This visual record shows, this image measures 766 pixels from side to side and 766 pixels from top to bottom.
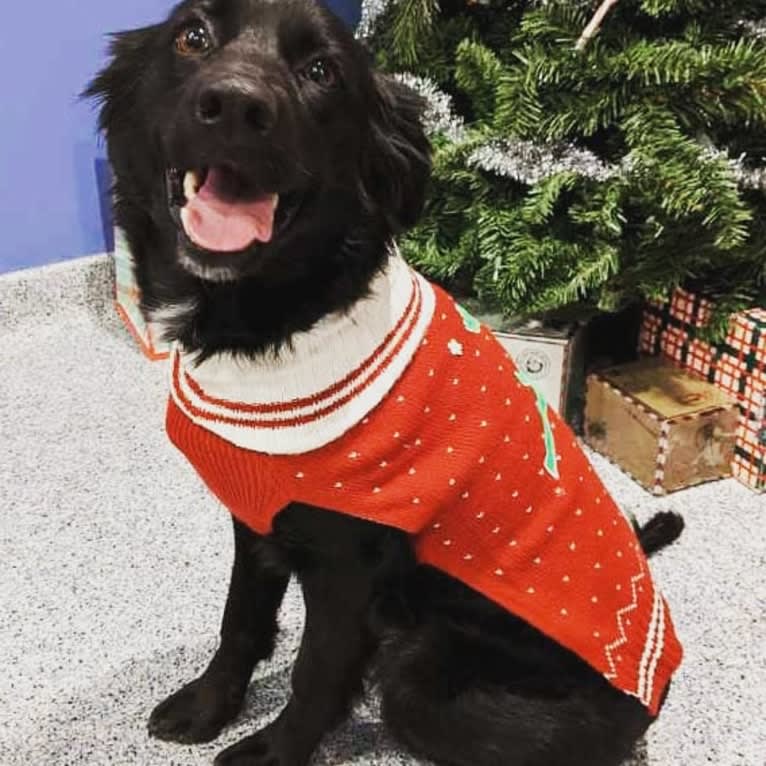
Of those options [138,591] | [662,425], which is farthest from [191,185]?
[662,425]

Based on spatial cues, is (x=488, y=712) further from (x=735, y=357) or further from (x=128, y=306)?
(x=128, y=306)

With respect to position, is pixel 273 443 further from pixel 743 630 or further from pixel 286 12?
pixel 743 630

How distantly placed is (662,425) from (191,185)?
3.05ft

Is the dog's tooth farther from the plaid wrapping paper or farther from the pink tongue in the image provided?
the plaid wrapping paper

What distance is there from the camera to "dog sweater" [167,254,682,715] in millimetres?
845

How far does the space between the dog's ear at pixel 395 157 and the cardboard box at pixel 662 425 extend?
733 millimetres

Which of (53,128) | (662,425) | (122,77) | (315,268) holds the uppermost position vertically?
(122,77)

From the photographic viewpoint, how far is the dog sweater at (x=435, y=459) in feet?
2.77

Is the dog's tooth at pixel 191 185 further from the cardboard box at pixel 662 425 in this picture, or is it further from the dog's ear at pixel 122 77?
the cardboard box at pixel 662 425

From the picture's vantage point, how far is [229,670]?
1.13m

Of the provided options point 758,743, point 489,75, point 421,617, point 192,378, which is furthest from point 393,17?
point 758,743

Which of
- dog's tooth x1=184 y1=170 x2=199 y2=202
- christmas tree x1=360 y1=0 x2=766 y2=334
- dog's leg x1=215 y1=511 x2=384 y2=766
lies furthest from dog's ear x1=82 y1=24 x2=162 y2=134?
christmas tree x1=360 y1=0 x2=766 y2=334

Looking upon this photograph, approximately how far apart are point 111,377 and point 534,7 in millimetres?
957

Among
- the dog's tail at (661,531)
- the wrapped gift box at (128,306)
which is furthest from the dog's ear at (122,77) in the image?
the wrapped gift box at (128,306)
